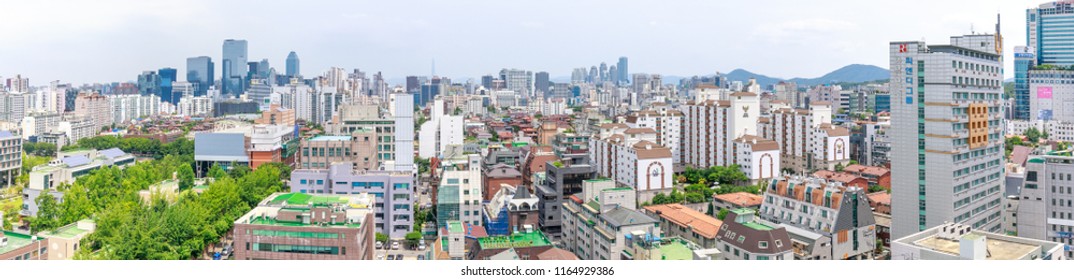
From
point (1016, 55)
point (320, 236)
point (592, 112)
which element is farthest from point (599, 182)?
point (1016, 55)

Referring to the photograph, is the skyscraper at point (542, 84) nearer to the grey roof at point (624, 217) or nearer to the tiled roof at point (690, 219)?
the tiled roof at point (690, 219)

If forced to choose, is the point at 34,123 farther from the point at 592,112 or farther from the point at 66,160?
the point at 592,112

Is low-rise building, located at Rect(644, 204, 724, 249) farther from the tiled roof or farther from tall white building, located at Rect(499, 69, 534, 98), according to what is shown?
tall white building, located at Rect(499, 69, 534, 98)

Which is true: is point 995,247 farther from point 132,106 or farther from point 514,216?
point 132,106

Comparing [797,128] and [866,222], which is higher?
[797,128]

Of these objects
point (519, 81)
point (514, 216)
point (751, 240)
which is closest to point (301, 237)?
point (514, 216)

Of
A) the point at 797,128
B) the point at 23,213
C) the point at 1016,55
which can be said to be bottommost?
the point at 23,213
